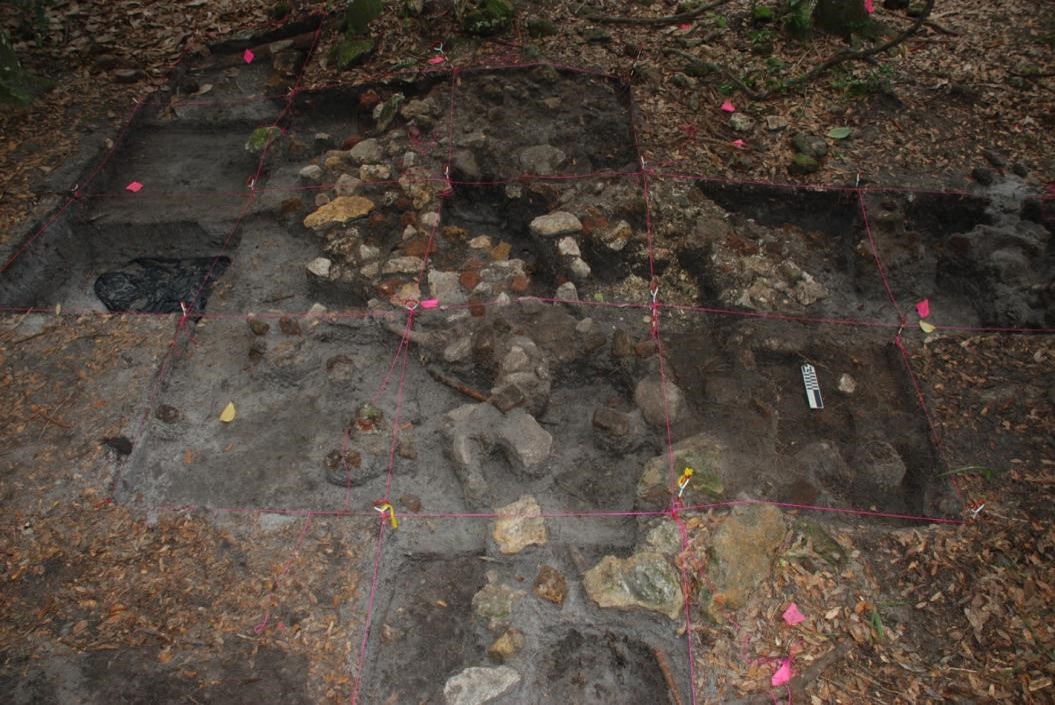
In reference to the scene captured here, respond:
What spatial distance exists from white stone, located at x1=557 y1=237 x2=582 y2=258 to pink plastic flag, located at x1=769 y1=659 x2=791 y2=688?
7.89 feet

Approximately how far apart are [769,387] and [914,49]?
379 cm

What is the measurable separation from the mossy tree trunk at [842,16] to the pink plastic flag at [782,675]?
5.11 m

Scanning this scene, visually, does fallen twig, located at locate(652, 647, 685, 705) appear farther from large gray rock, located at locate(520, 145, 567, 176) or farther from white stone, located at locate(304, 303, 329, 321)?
large gray rock, located at locate(520, 145, 567, 176)

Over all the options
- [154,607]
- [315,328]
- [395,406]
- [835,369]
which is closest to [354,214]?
[315,328]

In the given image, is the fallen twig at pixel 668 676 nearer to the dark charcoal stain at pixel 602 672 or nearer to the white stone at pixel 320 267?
the dark charcoal stain at pixel 602 672

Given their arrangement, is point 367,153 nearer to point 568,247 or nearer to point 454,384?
point 568,247

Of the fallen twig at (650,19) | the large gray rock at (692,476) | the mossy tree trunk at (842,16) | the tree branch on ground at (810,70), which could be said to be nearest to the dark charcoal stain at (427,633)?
the large gray rock at (692,476)

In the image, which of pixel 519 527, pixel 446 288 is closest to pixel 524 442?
pixel 519 527

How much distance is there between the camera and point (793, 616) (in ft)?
8.27

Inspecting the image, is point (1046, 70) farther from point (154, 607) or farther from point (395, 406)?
point (154, 607)

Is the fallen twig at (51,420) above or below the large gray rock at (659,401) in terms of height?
above

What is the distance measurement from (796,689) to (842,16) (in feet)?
17.1

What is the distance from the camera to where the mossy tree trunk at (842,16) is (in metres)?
5.14

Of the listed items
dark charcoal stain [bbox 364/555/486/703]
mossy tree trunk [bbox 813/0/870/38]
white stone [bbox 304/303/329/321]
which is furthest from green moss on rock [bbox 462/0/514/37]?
dark charcoal stain [bbox 364/555/486/703]
